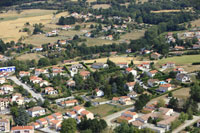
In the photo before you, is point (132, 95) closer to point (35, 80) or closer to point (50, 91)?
point (50, 91)

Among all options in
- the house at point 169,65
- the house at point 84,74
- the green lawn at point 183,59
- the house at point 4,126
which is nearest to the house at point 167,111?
the house at point 4,126

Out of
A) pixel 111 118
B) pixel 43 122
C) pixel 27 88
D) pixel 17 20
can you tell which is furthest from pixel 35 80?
pixel 17 20

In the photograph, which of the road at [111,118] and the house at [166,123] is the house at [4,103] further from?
the house at [166,123]

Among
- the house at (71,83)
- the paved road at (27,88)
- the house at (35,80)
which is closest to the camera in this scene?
the paved road at (27,88)

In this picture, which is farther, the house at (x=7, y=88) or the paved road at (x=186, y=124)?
the house at (x=7, y=88)

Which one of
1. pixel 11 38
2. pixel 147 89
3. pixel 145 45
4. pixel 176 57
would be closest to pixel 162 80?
pixel 147 89

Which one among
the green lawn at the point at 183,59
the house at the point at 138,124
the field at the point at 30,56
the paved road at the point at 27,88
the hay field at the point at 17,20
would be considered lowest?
the paved road at the point at 27,88

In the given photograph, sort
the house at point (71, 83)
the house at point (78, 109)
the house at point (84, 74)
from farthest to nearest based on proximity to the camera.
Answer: the house at point (84, 74)
the house at point (71, 83)
the house at point (78, 109)
